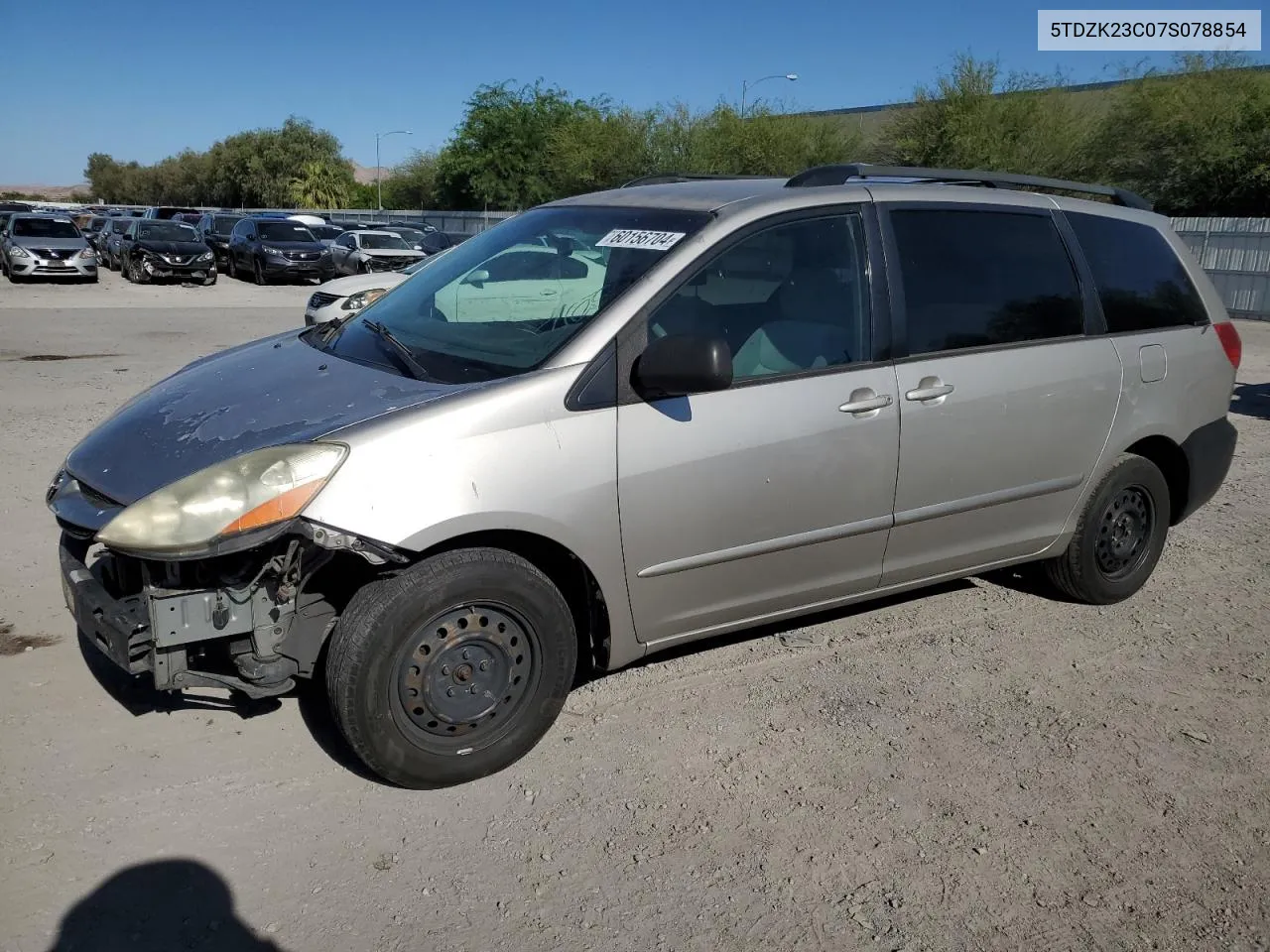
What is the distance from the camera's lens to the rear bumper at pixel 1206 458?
5035 mm

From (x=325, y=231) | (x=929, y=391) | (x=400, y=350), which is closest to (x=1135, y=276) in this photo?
(x=929, y=391)

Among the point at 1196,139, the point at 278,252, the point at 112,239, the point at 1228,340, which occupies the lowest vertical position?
the point at 1228,340

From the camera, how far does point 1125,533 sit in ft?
16.3

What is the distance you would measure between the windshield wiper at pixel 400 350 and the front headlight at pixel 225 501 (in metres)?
0.57

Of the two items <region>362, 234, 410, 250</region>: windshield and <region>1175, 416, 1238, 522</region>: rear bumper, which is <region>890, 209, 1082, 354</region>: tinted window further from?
<region>362, 234, 410, 250</region>: windshield

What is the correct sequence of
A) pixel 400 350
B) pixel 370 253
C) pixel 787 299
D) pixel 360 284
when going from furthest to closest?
1. pixel 370 253
2. pixel 360 284
3. pixel 787 299
4. pixel 400 350

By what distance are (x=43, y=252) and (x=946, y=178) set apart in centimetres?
2465

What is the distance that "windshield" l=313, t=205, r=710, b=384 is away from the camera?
359cm

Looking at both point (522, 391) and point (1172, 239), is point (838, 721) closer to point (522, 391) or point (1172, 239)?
point (522, 391)

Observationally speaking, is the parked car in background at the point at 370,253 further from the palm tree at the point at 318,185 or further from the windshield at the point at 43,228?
the palm tree at the point at 318,185

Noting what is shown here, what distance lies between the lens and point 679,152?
146 ft

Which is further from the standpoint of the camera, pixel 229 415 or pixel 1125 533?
A: pixel 1125 533

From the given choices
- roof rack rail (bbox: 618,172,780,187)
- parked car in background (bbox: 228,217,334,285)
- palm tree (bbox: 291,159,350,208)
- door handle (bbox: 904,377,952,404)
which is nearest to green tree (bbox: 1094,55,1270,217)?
parked car in background (bbox: 228,217,334,285)

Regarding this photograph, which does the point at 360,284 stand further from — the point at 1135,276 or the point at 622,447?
the point at 622,447
